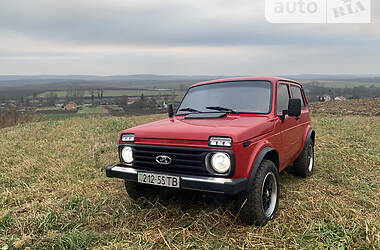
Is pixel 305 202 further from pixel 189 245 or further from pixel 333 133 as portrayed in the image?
pixel 333 133

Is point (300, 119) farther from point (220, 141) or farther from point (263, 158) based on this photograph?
point (220, 141)

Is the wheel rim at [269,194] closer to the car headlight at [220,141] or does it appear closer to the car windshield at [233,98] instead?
the car headlight at [220,141]

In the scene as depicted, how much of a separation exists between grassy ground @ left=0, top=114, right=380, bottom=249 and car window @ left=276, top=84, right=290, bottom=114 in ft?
4.51

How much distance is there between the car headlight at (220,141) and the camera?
285 centimetres

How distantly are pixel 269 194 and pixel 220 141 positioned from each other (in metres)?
1.20

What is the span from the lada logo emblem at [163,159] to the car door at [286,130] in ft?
5.75

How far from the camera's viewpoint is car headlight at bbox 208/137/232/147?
2.85 m

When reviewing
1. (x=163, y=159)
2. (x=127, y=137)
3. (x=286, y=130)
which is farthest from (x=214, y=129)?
(x=286, y=130)

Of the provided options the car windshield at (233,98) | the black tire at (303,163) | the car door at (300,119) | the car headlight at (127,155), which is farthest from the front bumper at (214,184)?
the black tire at (303,163)

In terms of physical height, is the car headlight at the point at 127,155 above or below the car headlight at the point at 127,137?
below

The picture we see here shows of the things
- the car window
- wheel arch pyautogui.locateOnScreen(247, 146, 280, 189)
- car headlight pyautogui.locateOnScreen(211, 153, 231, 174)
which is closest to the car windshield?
the car window

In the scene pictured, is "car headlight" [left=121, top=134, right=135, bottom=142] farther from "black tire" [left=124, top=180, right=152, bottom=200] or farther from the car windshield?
the car windshield

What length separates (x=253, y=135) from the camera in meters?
3.14

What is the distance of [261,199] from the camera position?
123 inches
